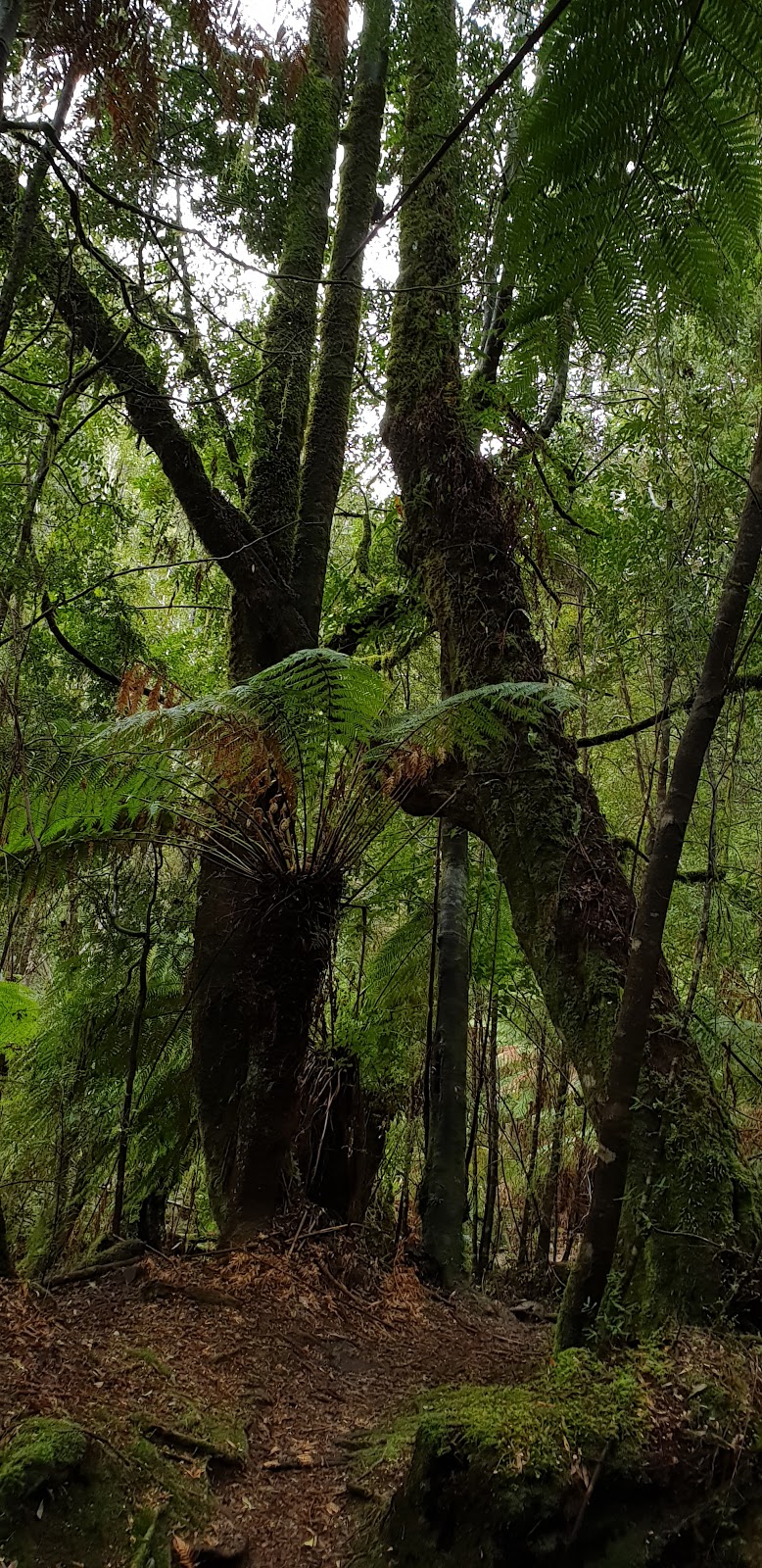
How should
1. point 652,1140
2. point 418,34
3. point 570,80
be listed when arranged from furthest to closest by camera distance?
point 418,34, point 652,1140, point 570,80

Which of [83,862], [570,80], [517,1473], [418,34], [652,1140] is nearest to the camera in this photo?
[570,80]

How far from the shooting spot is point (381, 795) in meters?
3.90

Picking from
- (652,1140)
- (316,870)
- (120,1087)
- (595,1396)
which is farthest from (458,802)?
(120,1087)

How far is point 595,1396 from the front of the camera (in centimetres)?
197

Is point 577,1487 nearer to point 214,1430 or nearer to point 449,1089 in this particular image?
point 214,1430

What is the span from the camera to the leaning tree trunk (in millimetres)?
2541

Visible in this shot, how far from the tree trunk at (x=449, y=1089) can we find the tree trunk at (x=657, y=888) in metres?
2.46

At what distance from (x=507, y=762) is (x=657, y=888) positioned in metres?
1.55

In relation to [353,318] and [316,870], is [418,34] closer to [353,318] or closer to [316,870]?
[353,318]

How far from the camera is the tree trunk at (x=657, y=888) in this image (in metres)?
2.05

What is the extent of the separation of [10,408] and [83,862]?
2721 mm

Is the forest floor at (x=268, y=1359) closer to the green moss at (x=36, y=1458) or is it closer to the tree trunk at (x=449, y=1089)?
the green moss at (x=36, y=1458)

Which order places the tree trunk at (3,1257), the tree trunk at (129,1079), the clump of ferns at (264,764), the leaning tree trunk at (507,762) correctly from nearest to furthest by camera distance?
the leaning tree trunk at (507,762) → the tree trunk at (3,1257) → the clump of ferns at (264,764) → the tree trunk at (129,1079)

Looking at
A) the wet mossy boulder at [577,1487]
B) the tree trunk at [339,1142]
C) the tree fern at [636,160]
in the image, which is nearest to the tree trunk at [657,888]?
the wet mossy boulder at [577,1487]
